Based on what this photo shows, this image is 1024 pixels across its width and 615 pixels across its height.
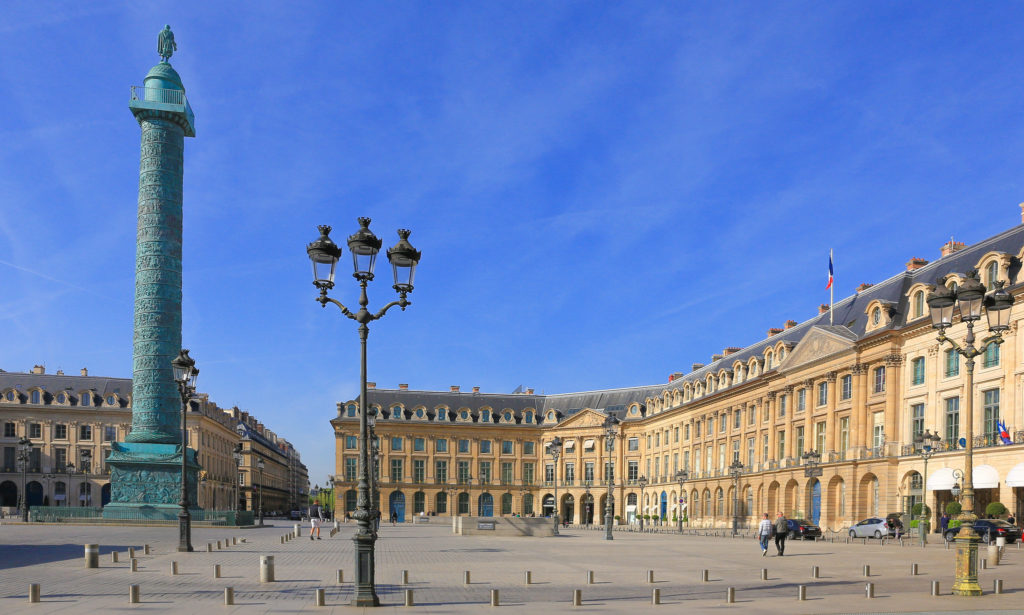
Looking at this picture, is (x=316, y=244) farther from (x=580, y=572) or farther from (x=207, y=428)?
(x=207, y=428)

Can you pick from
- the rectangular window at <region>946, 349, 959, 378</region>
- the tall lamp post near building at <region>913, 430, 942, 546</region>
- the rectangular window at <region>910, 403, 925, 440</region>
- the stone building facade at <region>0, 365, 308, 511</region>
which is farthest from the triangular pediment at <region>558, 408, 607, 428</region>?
the rectangular window at <region>946, 349, 959, 378</region>

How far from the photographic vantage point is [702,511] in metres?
80.4

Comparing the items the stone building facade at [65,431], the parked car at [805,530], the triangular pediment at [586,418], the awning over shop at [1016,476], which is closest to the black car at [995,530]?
the awning over shop at [1016,476]

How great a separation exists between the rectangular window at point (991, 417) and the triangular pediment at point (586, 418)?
201 ft

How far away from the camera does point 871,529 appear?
45.7 meters

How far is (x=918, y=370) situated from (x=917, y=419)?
273cm

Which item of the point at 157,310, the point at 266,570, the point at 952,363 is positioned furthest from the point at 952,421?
the point at 157,310

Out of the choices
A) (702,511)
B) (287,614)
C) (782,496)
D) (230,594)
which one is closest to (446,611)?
(287,614)

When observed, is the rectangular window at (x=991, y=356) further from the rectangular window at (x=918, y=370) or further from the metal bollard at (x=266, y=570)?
the metal bollard at (x=266, y=570)

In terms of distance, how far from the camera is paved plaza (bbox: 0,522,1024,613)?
586 inches

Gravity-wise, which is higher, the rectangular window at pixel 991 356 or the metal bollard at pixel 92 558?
the rectangular window at pixel 991 356

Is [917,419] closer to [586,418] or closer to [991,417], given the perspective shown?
[991,417]

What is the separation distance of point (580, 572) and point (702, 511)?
6169 centimetres

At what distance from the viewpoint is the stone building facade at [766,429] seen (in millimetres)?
45344
